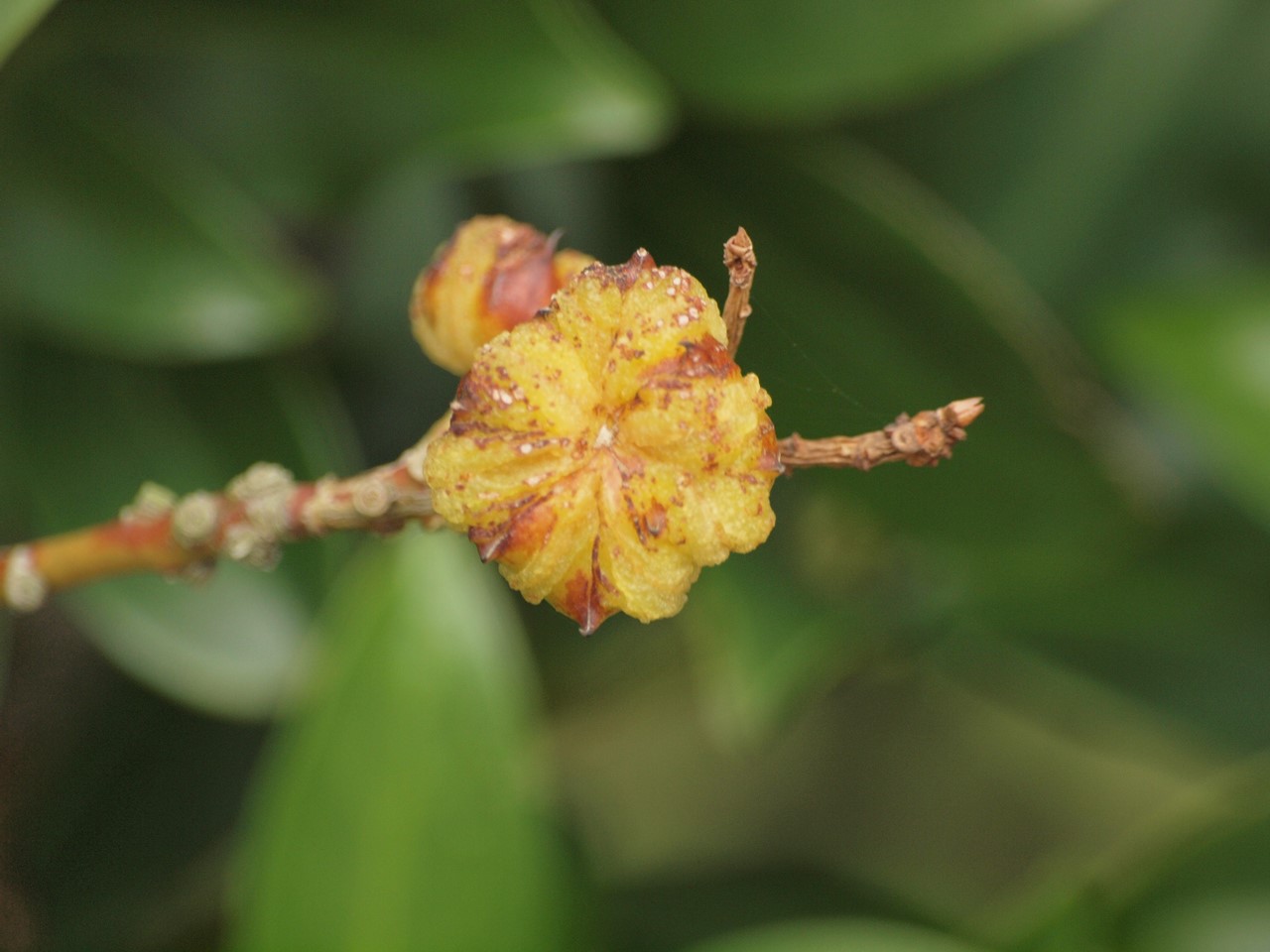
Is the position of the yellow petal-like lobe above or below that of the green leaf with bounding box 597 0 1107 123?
above

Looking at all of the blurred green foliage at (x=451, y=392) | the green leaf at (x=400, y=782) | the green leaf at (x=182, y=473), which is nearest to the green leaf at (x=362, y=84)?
the blurred green foliage at (x=451, y=392)

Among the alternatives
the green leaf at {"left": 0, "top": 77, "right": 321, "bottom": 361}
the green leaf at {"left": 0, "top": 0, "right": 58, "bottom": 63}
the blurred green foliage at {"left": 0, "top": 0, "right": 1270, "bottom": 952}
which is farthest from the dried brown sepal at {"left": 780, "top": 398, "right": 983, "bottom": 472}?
the green leaf at {"left": 0, "top": 77, "right": 321, "bottom": 361}

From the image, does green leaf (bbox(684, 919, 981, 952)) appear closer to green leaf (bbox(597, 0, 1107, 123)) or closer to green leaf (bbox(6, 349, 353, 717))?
green leaf (bbox(6, 349, 353, 717))

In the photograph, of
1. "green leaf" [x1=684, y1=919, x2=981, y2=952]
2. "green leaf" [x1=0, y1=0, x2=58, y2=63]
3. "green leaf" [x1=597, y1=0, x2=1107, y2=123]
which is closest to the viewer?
"green leaf" [x1=0, y1=0, x2=58, y2=63]

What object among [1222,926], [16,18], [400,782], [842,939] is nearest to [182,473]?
[400,782]

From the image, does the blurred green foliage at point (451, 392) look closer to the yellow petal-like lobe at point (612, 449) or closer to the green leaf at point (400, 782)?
the green leaf at point (400, 782)

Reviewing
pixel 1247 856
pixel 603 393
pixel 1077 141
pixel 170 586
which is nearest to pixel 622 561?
pixel 603 393

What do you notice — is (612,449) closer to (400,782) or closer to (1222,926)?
(400,782)
